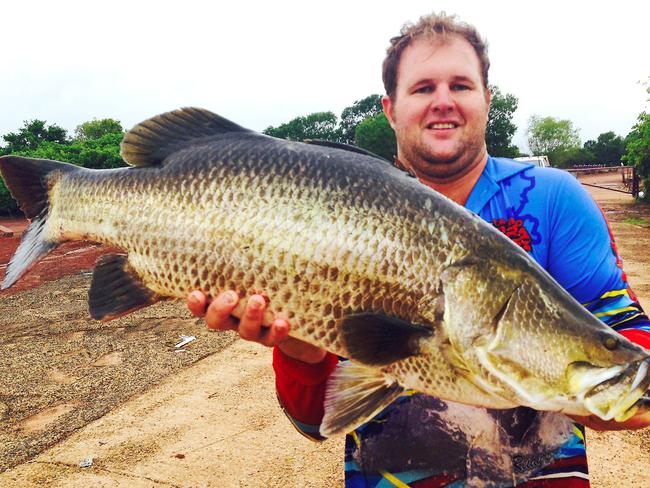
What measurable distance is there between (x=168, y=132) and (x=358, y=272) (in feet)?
3.93

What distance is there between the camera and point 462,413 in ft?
8.73

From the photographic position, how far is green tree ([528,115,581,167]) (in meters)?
87.0

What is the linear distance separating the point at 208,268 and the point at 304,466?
3360 millimetres

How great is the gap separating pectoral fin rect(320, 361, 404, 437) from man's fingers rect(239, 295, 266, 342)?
1.27 feet

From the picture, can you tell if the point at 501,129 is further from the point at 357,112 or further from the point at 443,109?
the point at 443,109

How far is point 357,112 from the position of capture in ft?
290

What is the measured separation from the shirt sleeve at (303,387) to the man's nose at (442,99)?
154cm

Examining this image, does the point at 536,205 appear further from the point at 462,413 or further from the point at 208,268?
the point at 208,268

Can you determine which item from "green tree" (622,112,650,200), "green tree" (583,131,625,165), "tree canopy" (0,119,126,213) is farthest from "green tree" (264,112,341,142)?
"green tree" (622,112,650,200)

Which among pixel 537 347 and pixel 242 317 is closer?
pixel 537 347

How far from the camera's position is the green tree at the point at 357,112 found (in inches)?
3423

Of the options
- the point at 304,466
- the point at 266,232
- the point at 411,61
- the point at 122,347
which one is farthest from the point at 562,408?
the point at 122,347

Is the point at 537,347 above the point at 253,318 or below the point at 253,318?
below

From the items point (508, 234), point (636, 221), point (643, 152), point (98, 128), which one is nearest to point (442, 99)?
point (508, 234)
